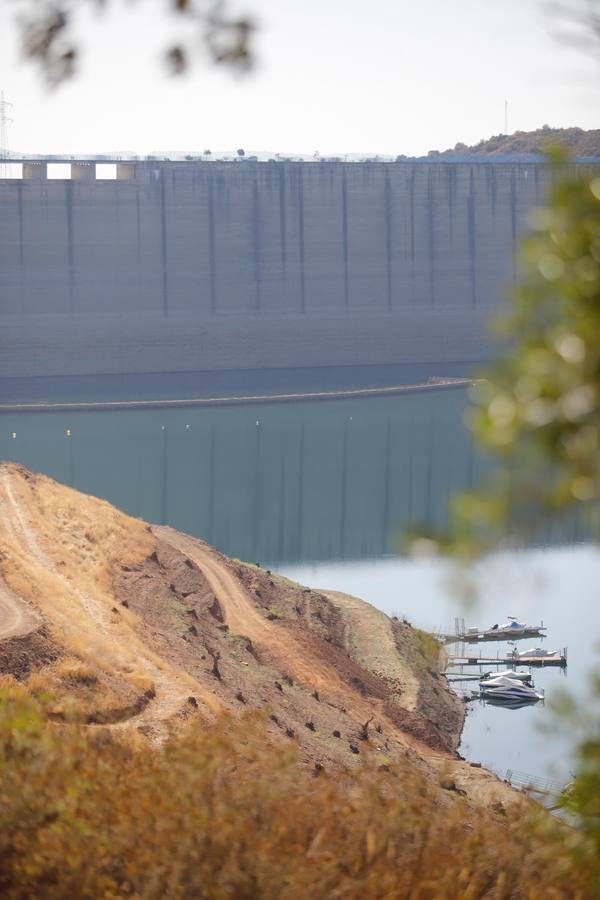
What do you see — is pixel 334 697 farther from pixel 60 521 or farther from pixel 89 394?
pixel 89 394

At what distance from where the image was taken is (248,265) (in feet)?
160

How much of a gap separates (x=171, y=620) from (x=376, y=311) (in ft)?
115

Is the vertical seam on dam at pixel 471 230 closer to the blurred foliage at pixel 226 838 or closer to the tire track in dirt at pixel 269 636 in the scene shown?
the tire track in dirt at pixel 269 636

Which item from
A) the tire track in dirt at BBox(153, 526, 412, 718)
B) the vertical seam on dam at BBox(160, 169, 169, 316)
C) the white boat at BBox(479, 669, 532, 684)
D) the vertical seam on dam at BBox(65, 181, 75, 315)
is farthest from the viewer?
the vertical seam on dam at BBox(160, 169, 169, 316)

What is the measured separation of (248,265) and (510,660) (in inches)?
1286

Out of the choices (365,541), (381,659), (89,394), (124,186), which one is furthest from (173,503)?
(124,186)

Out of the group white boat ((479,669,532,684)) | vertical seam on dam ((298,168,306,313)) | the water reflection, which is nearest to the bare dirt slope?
white boat ((479,669,532,684))

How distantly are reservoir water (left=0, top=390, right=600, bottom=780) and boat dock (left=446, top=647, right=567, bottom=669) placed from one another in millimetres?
173

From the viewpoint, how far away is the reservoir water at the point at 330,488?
18969mm

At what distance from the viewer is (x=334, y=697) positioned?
14391 millimetres

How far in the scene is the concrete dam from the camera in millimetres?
46188

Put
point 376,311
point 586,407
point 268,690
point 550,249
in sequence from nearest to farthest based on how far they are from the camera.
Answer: point 586,407 < point 550,249 < point 268,690 < point 376,311

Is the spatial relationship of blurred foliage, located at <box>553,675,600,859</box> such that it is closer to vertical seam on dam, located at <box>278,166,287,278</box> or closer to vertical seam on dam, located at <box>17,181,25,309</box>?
vertical seam on dam, located at <box>17,181,25,309</box>

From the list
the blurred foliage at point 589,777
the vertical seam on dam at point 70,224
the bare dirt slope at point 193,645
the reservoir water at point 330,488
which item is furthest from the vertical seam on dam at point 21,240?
the blurred foliage at point 589,777
